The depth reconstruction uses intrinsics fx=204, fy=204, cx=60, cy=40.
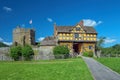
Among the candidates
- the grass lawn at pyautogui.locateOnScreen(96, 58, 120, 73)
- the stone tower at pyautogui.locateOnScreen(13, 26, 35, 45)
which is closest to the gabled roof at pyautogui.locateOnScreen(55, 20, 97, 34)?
the stone tower at pyautogui.locateOnScreen(13, 26, 35, 45)

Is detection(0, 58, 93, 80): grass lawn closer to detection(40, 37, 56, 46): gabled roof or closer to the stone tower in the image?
detection(40, 37, 56, 46): gabled roof

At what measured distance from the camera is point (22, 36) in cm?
6094

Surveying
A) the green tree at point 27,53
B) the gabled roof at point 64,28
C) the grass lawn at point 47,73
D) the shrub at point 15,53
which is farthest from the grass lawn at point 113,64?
the gabled roof at point 64,28

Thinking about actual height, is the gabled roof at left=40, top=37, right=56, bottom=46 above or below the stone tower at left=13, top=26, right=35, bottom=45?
below

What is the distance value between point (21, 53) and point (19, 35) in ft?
59.6

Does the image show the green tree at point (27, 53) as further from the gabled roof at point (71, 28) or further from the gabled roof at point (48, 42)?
the gabled roof at point (71, 28)

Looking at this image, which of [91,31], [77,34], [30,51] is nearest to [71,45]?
[77,34]

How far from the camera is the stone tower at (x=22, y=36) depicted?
6069 centimetres

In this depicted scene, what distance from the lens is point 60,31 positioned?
53.3 m

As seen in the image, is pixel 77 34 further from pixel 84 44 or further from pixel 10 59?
pixel 10 59

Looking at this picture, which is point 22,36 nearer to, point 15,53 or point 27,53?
point 15,53

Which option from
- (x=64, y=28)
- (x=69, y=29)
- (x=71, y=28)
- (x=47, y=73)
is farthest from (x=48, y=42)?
(x=47, y=73)

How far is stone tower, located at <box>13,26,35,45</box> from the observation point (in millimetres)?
60688

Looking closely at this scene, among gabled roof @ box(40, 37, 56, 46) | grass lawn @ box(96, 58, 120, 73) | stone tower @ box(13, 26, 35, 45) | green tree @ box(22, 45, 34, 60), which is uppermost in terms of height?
stone tower @ box(13, 26, 35, 45)
